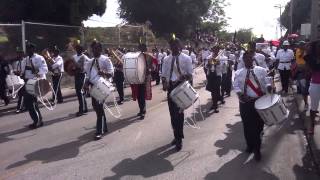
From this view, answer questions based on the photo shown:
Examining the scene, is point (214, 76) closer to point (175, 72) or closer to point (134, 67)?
point (134, 67)

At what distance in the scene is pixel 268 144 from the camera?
31.6 ft

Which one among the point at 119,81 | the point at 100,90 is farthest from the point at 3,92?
the point at 100,90

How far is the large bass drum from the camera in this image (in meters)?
11.9

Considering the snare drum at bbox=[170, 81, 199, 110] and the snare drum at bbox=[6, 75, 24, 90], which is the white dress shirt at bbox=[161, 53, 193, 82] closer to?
the snare drum at bbox=[170, 81, 199, 110]

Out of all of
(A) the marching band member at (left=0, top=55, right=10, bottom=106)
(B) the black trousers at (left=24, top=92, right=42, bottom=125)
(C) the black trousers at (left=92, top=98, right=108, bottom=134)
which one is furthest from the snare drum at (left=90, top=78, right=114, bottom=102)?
(A) the marching band member at (left=0, top=55, right=10, bottom=106)

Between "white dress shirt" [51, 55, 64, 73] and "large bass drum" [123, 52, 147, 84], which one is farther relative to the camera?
"white dress shirt" [51, 55, 64, 73]

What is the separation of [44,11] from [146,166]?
24381 millimetres

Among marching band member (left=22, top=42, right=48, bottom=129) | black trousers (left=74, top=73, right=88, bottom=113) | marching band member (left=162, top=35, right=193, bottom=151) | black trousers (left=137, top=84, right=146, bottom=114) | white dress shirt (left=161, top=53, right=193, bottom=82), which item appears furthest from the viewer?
black trousers (left=74, top=73, right=88, bottom=113)

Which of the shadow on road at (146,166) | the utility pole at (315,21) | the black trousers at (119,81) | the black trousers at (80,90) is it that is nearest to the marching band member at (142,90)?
the black trousers at (80,90)

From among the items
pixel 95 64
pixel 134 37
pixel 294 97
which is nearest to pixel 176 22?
pixel 134 37

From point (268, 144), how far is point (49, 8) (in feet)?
76.4

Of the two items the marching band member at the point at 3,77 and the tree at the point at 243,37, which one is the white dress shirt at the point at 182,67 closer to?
the tree at the point at 243,37

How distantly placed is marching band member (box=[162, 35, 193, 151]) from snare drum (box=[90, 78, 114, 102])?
121 centimetres

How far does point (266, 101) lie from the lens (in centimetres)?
801
